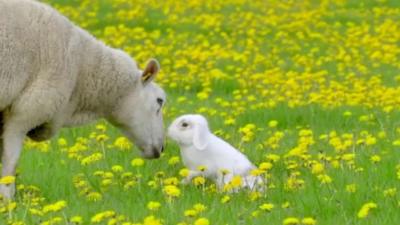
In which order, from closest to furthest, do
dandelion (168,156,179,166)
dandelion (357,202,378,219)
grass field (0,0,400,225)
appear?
dandelion (357,202,378,219) < grass field (0,0,400,225) < dandelion (168,156,179,166)

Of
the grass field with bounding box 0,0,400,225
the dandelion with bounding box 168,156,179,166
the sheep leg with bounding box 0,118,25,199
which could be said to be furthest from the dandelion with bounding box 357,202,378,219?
the sheep leg with bounding box 0,118,25,199

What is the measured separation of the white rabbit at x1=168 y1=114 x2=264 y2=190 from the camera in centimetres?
781

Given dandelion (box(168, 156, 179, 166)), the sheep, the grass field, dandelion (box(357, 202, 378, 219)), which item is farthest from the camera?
dandelion (box(168, 156, 179, 166))

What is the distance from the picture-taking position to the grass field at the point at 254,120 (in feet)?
22.4

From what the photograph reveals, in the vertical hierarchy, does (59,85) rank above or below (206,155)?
above

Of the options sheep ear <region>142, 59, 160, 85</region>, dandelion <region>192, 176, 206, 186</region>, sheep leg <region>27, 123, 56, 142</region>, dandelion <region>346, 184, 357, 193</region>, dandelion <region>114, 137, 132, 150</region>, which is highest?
sheep ear <region>142, 59, 160, 85</region>

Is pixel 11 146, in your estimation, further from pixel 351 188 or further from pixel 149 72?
pixel 351 188

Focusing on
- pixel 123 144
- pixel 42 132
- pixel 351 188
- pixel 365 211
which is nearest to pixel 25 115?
pixel 42 132

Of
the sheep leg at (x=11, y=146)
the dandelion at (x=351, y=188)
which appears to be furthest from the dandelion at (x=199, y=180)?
the sheep leg at (x=11, y=146)

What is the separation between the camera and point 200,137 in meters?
8.01

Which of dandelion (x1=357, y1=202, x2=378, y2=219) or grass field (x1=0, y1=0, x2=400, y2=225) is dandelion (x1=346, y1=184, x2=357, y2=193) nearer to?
grass field (x1=0, y1=0, x2=400, y2=225)

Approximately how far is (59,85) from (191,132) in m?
1.05

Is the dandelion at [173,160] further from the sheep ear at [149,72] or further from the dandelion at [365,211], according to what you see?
the dandelion at [365,211]

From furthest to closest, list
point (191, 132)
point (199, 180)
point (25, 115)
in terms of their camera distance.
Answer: point (191, 132) < point (25, 115) < point (199, 180)
